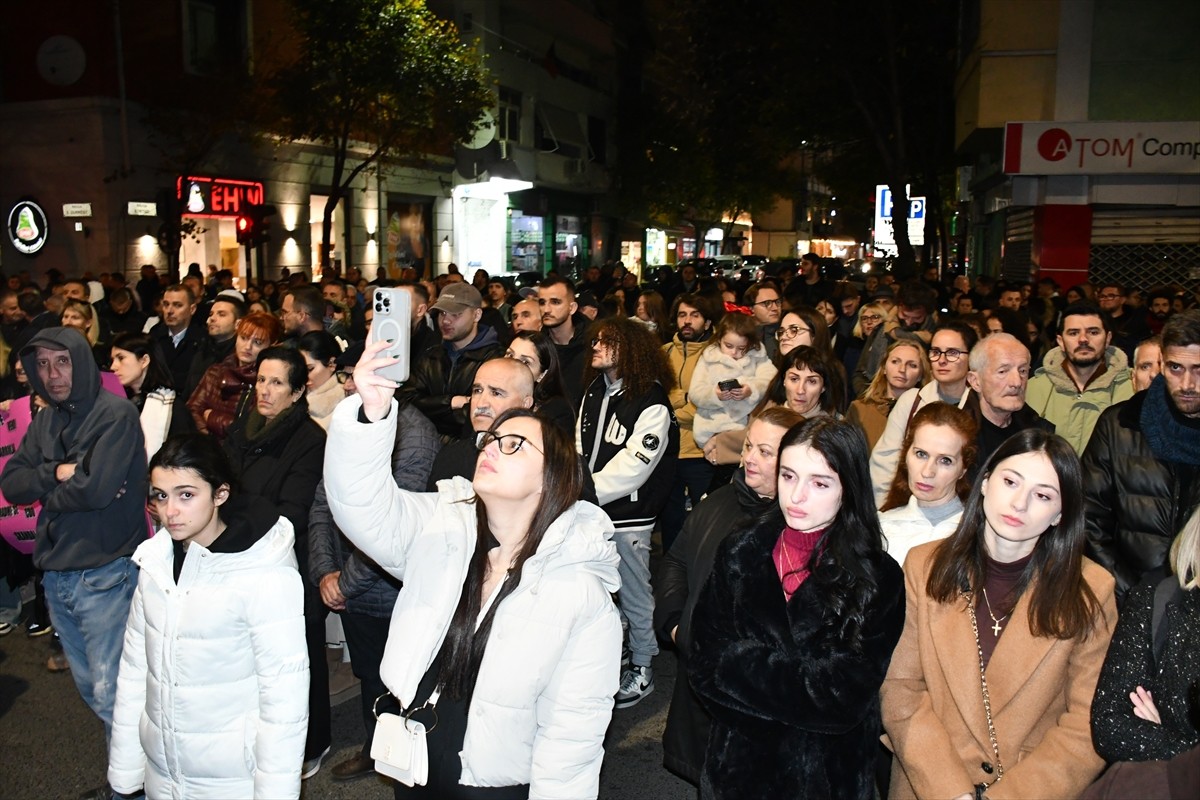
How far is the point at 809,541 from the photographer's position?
311 cm

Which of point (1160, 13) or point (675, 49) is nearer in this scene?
point (1160, 13)

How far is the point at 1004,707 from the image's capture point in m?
Result: 3.07

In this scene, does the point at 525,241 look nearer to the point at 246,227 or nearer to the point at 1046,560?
the point at 246,227

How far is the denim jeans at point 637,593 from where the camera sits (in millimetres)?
5588

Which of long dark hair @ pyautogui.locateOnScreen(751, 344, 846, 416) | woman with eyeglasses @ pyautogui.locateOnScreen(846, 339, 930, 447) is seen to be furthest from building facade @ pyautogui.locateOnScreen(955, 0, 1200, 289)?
long dark hair @ pyautogui.locateOnScreen(751, 344, 846, 416)

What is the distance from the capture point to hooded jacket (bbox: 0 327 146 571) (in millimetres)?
4617

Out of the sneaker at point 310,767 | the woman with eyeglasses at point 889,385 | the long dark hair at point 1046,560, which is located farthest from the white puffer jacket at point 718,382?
the long dark hair at point 1046,560

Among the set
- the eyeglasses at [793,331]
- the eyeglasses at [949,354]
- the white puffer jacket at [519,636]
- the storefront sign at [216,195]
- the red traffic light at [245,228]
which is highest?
the storefront sign at [216,195]

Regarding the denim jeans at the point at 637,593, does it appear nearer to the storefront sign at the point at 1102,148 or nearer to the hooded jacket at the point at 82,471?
the hooded jacket at the point at 82,471

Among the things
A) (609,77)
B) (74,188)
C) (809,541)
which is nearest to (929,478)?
(809,541)

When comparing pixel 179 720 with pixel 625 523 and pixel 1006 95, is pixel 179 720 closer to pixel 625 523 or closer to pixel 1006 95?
pixel 625 523

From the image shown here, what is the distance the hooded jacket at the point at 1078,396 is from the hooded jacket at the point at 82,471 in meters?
4.87

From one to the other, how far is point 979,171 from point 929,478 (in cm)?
2329

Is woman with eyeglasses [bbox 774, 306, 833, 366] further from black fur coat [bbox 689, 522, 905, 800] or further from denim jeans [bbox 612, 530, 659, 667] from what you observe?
black fur coat [bbox 689, 522, 905, 800]
